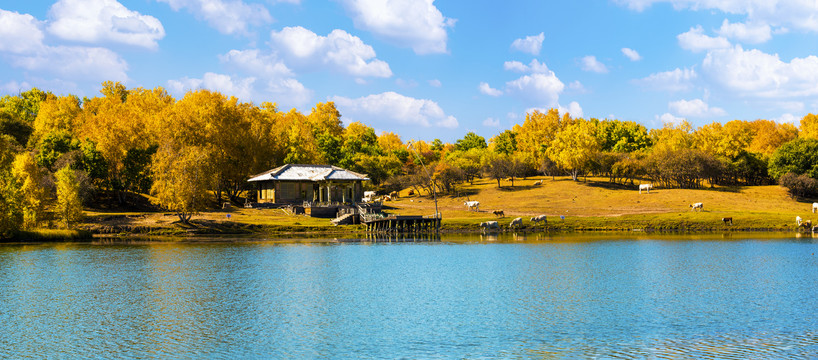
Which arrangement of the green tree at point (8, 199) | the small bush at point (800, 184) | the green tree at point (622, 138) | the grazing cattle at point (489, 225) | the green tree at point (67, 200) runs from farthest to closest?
the green tree at point (622, 138) < the small bush at point (800, 184) < the grazing cattle at point (489, 225) < the green tree at point (67, 200) < the green tree at point (8, 199)

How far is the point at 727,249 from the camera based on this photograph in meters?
58.8

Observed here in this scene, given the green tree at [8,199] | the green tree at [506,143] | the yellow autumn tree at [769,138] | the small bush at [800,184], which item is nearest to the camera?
the green tree at [8,199]

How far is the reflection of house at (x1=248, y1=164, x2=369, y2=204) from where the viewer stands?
99.9 meters

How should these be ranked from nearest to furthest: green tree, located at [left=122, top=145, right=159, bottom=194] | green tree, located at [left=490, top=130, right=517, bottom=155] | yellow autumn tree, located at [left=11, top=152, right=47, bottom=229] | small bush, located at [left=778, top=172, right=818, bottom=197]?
yellow autumn tree, located at [left=11, top=152, right=47, bottom=229], green tree, located at [left=122, top=145, right=159, bottom=194], small bush, located at [left=778, top=172, right=818, bottom=197], green tree, located at [left=490, top=130, right=517, bottom=155]

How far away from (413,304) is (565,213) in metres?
63.4

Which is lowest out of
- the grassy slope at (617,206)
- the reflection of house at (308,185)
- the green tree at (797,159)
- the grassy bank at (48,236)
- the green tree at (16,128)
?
the grassy bank at (48,236)

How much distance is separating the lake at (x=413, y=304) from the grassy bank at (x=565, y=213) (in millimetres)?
22230

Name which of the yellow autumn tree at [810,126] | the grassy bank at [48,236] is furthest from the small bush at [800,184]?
the grassy bank at [48,236]

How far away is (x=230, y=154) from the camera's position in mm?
103875

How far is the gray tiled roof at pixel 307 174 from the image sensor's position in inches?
3920

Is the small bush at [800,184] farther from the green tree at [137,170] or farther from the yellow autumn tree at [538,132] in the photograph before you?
the green tree at [137,170]

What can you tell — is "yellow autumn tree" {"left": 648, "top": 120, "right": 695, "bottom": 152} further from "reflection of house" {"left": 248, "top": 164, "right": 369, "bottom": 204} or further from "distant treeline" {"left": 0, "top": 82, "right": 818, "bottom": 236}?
"reflection of house" {"left": 248, "top": 164, "right": 369, "bottom": 204}

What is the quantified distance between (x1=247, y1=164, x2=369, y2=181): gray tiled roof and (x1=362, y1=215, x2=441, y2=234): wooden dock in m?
14.5

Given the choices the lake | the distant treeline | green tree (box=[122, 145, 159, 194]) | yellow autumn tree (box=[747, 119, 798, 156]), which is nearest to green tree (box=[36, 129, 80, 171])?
the distant treeline
